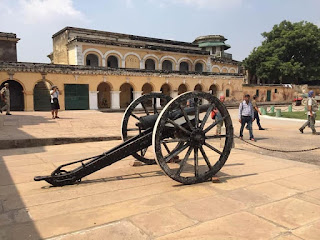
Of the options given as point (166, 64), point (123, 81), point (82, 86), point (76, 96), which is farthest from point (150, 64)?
point (76, 96)

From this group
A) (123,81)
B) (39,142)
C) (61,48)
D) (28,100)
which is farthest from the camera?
(61,48)

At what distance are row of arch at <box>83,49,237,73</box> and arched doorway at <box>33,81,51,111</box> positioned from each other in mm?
5408

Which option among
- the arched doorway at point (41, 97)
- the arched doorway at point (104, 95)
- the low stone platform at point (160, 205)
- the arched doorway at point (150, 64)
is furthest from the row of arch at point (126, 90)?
the low stone platform at point (160, 205)

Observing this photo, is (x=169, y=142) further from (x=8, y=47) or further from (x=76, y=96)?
(x=8, y=47)

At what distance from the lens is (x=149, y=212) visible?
318cm

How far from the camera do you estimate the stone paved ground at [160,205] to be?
2.74m

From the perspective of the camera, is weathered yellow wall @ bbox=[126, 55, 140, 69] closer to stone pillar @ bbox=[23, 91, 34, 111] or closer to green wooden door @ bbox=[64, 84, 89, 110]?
green wooden door @ bbox=[64, 84, 89, 110]

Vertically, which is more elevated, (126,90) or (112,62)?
(112,62)

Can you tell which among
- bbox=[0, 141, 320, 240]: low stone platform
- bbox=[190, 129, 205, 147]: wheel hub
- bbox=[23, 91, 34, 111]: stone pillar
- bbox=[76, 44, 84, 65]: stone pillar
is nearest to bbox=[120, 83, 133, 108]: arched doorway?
bbox=[76, 44, 84, 65]: stone pillar

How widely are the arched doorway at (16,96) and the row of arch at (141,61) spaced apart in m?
6.77

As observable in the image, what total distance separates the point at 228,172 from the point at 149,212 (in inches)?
81.5

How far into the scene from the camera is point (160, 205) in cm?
338

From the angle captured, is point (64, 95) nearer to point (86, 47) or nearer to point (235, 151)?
point (86, 47)

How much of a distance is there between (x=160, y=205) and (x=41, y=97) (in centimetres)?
2056
